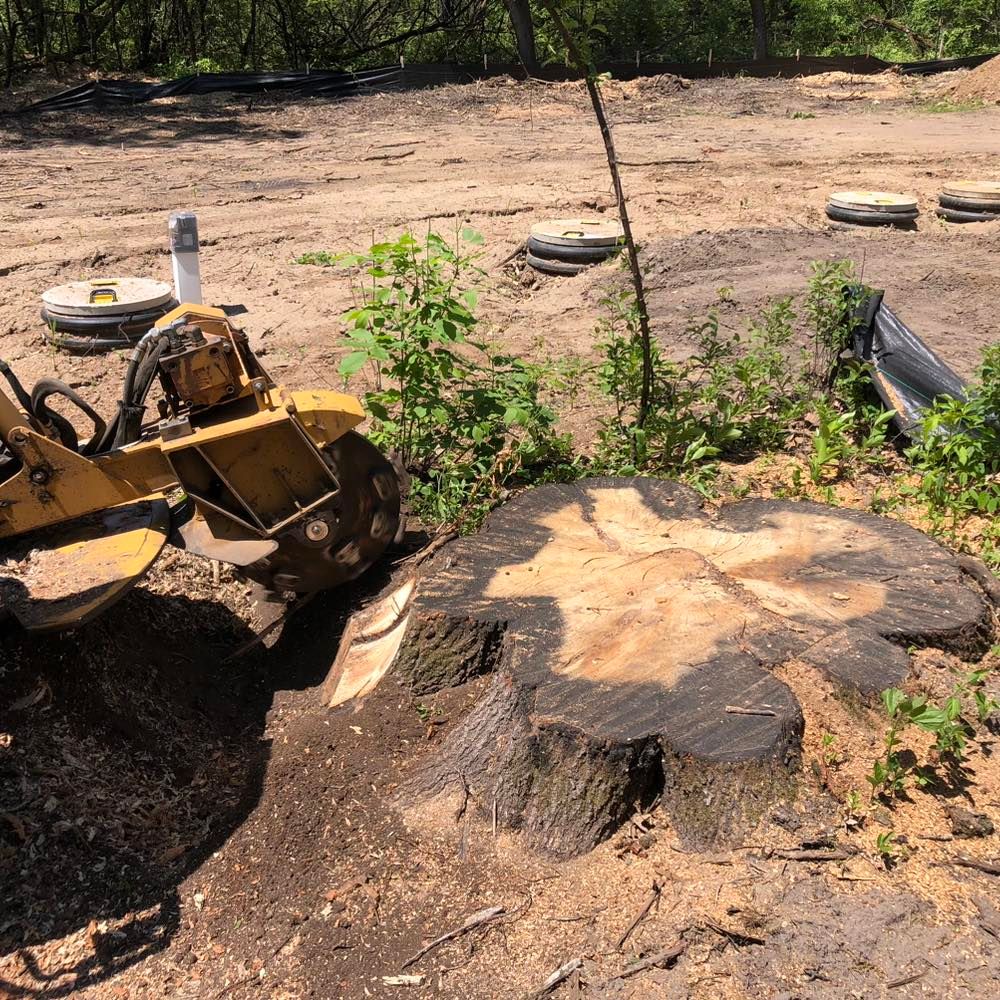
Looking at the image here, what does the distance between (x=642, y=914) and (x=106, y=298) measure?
575 cm

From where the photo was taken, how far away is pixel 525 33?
2042 cm

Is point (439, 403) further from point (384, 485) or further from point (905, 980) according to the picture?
point (905, 980)

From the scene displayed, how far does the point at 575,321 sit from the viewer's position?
7184mm

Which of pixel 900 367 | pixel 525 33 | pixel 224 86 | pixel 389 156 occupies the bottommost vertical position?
pixel 900 367

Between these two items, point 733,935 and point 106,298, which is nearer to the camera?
point 733,935

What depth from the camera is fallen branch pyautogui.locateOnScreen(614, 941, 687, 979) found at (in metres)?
2.21

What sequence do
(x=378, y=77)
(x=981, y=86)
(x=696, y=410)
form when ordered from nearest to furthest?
(x=696, y=410) → (x=981, y=86) → (x=378, y=77)

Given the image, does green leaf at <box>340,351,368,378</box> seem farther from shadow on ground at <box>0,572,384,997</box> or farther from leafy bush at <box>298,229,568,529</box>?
shadow on ground at <box>0,572,384,997</box>

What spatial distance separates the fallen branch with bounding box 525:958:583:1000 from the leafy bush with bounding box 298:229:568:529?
2241mm

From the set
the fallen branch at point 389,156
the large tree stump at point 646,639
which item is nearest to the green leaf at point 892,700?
the large tree stump at point 646,639

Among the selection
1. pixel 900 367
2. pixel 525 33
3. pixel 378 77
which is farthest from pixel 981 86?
pixel 900 367

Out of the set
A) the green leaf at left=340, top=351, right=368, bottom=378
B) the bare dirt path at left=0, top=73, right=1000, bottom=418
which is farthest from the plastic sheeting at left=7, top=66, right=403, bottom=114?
the green leaf at left=340, top=351, right=368, bottom=378

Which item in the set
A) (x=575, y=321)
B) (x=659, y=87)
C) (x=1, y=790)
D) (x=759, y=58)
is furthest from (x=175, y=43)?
(x=1, y=790)

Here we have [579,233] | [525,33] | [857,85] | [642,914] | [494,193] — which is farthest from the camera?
[525,33]
